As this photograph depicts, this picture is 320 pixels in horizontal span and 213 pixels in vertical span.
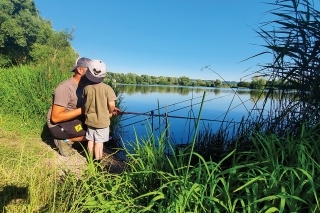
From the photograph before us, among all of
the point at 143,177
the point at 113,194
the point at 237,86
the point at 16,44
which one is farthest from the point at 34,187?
the point at 16,44

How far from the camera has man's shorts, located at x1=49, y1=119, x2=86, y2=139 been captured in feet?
13.0

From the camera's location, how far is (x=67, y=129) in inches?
158

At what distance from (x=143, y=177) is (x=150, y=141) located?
1.40 feet

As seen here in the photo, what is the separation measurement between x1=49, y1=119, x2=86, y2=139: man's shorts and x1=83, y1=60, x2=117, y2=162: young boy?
38 centimetres

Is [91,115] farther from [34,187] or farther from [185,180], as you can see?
[185,180]

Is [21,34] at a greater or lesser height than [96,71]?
greater

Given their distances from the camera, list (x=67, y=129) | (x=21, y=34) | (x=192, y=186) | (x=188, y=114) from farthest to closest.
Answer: (x=21, y=34), (x=188, y=114), (x=67, y=129), (x=192, y=186)

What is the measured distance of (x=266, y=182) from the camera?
62.9 inches

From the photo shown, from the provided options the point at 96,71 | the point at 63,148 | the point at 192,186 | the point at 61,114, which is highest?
the point at 96,71

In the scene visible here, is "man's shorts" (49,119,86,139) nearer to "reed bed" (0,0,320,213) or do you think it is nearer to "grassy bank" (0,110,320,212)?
→ "reed bed" (0,0,320,213)

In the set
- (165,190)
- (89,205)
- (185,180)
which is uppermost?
(185,180)

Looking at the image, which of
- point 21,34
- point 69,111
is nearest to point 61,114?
point 69,111

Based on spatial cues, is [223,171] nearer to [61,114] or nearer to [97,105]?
[97,105]

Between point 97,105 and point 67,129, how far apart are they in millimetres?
875
